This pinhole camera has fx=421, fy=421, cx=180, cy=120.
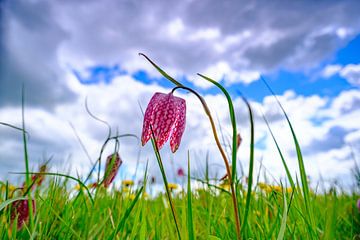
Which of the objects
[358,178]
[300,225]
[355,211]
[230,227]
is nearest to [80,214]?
[230,227]

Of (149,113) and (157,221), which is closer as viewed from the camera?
(149,113)

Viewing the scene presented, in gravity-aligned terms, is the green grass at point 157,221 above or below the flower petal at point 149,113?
below

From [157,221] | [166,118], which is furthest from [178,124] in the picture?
[157,221]

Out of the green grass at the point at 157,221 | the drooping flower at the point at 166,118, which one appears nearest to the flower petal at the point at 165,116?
the drooping flower at the point at 166,118

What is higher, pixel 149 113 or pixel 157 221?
pixel 149 113

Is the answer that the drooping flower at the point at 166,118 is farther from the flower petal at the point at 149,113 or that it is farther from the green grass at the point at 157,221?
the green grass at the point at 157,221

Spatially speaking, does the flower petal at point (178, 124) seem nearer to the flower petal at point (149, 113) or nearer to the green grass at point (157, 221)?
the flower petal at point (149, 113)

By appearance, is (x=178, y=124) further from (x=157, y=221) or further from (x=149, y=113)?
(x=157, y=221)

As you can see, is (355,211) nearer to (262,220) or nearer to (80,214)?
(262,220)
